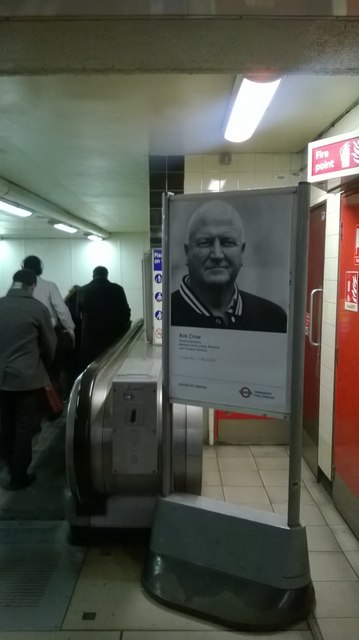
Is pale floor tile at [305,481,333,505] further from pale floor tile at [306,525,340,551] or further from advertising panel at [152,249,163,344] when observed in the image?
advertising panel at [152,249,163,344]

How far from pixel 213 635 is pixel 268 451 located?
2.59 m

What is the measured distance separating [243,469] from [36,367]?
2.06m

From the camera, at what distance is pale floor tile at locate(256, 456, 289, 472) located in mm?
4160

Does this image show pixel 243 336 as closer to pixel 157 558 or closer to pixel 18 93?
pixel 157 558

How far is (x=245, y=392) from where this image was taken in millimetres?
2139

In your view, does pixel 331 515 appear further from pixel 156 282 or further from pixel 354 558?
pixel 156 282

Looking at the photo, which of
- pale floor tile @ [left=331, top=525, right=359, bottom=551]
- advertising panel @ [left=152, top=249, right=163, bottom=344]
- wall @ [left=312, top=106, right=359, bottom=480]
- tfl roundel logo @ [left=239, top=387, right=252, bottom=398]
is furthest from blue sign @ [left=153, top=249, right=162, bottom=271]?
pale floor tile @ [left=331, top=525, right=359, bottom=551]

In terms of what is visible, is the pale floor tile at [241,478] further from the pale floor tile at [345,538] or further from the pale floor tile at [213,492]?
the pale floor tile at [345,538]

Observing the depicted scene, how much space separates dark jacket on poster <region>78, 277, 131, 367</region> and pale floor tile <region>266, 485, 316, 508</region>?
7.63 feet

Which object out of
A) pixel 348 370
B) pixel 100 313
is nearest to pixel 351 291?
pixel 348 370

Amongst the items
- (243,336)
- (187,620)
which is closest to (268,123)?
(243,336)

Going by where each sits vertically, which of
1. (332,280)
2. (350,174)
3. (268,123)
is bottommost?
(332,280)

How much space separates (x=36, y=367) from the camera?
360 centimetres

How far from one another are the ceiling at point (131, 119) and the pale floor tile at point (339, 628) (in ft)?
8.19
